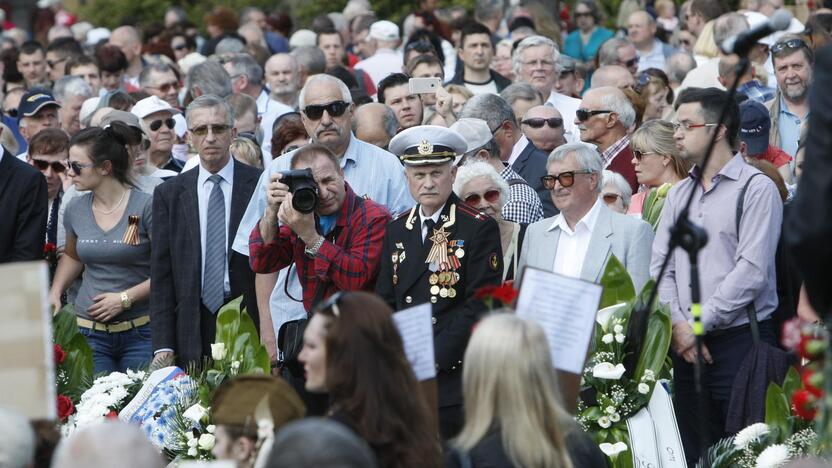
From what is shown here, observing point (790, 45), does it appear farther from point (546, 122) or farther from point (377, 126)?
point (377, 126)

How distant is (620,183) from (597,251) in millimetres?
1334

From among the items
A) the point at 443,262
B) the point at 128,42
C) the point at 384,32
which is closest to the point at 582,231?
the point at 443,262

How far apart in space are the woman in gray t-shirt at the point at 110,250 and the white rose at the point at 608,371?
9.50 ft

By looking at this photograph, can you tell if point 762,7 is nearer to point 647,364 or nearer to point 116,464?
point 647,364

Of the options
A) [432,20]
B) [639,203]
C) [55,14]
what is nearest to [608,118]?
[639,203]

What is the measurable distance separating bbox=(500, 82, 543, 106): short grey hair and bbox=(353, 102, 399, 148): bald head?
1.14m

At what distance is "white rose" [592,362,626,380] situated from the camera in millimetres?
7020

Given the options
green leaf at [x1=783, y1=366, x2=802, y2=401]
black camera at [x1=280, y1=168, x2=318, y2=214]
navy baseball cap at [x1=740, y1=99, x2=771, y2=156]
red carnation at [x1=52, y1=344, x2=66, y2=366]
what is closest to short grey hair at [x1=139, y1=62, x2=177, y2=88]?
red carnation at [x1=52, y1=344, x2=66, y2=366]

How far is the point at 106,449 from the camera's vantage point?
13.8 ft

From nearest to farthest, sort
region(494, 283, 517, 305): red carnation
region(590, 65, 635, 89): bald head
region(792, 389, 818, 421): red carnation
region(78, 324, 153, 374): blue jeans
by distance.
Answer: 1. region(494, 283, 517, 305): red carnation
2. region(792, 389, 818, 421): red carnation
3. region(78, 324, 153, 374): blue jeans
4. region(590, 65, 635, 89): bald head

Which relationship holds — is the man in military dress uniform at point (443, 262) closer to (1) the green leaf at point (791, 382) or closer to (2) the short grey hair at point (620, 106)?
(1) the green leaf at point (791, 382)

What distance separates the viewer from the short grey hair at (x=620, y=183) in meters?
8.62

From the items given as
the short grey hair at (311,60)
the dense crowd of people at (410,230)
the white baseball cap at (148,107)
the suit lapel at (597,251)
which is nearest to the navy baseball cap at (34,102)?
the dense crowd of people at (410,230)

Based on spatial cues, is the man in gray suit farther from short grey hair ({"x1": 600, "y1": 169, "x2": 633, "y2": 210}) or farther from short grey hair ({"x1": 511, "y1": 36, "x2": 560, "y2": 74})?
short grey hair ({"x1": 511, "y1": 36, "x2": 560, "y2": 74})
